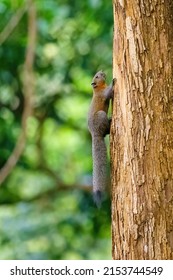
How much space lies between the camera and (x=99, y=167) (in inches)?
140

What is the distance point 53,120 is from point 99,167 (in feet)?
9.57

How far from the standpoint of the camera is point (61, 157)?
7.30 metres

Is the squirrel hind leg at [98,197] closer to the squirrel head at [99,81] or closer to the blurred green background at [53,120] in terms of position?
the squirrel head at [99,81]

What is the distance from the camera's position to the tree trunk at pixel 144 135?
3.24 metres

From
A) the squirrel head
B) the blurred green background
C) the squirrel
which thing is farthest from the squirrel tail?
the blurred green background

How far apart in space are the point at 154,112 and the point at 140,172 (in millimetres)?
242

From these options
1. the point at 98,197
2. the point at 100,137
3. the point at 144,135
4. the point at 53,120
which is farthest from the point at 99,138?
the point at 53,120

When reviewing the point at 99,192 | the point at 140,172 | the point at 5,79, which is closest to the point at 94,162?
the point at 99,192

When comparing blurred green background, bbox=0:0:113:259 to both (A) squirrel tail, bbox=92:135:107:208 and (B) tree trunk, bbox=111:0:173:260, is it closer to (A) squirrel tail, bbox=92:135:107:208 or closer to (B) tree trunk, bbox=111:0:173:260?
(A) squirrel tail, bbox=92:135:107:208

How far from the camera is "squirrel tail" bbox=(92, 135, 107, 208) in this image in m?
3.53

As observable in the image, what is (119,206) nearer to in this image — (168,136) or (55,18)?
(168,136)

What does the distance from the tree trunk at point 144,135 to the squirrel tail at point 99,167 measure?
0.21 m

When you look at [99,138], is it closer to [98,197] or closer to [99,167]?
[99,167]

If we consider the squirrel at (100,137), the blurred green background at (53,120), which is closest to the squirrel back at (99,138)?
the squirrel at (100,137)
